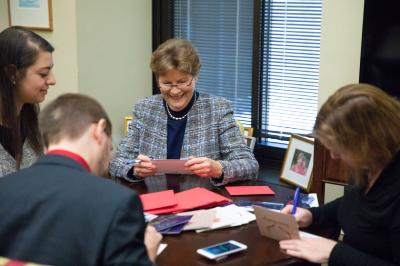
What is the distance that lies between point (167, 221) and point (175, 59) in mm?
933

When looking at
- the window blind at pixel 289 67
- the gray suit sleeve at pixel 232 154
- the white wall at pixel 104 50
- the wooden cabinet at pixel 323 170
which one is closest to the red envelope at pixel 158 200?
the gray suit sleeve at pixel 232 154

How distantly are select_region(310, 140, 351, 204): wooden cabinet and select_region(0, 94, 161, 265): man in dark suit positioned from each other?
1.75 metres

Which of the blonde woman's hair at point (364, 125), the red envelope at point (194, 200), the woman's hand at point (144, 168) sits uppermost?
the blonde woman's hair at point (364, 125)

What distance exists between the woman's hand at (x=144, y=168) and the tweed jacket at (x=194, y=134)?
0.15 m

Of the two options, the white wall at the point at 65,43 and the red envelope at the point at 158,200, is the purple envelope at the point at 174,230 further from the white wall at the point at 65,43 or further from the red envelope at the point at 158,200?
the white wall at the point at 65,43

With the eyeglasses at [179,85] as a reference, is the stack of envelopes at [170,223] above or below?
below

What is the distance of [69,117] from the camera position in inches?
51.8

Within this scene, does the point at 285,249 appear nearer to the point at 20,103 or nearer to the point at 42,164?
the point at 42,164

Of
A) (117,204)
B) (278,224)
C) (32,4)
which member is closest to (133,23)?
(32,4)

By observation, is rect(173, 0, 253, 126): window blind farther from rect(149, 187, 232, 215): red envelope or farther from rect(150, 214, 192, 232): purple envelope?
rect(150, 214, 192, 232): purple envelope

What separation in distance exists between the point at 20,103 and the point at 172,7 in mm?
2119

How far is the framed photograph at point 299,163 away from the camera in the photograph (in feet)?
9.79

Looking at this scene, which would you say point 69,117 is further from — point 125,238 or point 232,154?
point 232,154

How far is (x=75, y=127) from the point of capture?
1.30m
